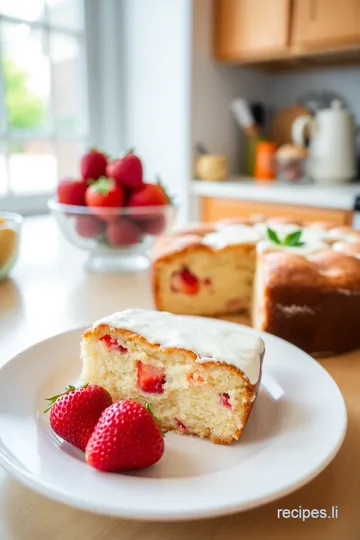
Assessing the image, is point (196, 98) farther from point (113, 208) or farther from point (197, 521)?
point (197, 521)

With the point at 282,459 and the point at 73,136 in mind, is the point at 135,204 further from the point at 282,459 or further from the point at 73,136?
the point at 73,136

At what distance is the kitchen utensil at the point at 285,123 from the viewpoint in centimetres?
269

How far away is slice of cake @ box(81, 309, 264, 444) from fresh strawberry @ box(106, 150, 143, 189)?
524mm

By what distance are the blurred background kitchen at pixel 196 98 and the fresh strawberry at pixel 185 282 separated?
1.17 meters

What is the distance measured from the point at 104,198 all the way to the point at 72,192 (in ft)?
0.35

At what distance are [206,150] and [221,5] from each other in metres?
0.73

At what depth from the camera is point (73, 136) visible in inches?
102

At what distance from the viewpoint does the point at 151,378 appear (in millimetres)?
615

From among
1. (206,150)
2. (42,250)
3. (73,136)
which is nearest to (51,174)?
(73,136)

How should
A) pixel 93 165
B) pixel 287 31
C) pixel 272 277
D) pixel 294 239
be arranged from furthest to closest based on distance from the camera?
pixel 287 31
pixel 93 165
pixel 294 239
pixel 272 277

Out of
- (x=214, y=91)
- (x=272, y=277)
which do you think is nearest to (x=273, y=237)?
(x=272, y=277)

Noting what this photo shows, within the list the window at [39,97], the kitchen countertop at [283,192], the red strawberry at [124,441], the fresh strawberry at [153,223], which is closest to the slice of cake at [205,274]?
the fresh strawberry at [153,223]

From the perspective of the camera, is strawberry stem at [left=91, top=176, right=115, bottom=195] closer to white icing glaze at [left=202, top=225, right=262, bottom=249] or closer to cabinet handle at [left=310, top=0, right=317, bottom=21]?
white icing glaze at [left=202, top=225, right=262, bottom=249]

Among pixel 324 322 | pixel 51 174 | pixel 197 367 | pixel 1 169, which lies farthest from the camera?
pixel 51 174
